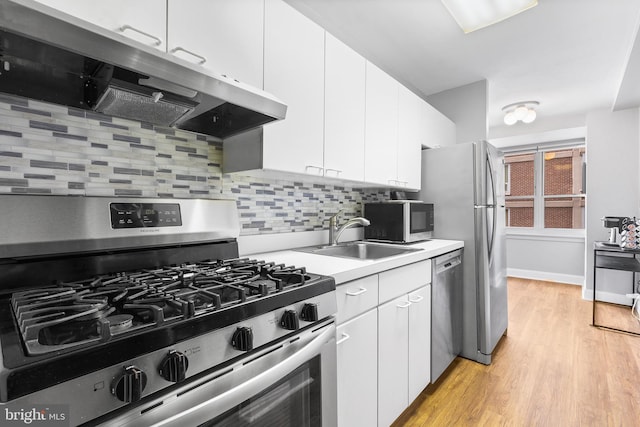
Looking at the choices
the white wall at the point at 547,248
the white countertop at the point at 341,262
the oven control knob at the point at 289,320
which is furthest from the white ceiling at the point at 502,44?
the oven control knob at the point at 289,320

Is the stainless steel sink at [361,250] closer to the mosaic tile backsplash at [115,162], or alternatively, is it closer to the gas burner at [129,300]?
the mosaic tile backsplash at [115,162]

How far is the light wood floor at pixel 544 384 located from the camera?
174cm

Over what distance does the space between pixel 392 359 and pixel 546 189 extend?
504 centimetres

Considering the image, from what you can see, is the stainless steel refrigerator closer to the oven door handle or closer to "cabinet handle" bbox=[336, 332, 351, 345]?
"cabinet handle" bbox=[336, 332, 351, 345]

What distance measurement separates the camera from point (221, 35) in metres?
1.20

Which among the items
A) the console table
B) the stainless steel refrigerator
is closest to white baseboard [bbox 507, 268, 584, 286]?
the console table

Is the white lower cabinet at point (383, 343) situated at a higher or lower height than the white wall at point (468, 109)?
lower

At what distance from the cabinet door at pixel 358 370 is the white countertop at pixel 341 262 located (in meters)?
0.20

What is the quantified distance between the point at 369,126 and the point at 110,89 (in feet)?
4.66

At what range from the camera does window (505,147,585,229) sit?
192 inches

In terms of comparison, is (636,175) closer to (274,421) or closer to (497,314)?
(497,314)

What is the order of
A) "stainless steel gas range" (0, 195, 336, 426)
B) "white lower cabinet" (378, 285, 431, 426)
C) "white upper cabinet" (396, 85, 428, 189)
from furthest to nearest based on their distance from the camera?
"white upper cabinet" (396, 85, 428, 189)
"white lower cabinet" (378, 285, 431, 426)
"stainless steel gas range" (0, 195, 336, 426)

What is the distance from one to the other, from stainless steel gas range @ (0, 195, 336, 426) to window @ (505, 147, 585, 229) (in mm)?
5417

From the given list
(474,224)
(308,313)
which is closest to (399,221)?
(474,224)
